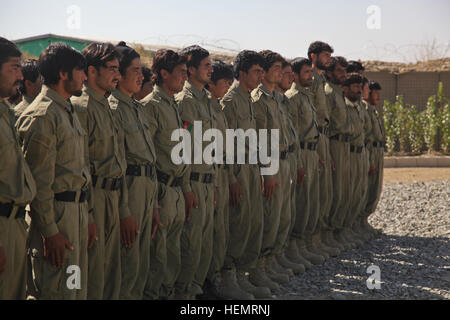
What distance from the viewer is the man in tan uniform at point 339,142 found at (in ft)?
26.3

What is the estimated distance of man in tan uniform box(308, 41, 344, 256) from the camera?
25.1 ft

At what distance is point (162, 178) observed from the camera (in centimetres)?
482

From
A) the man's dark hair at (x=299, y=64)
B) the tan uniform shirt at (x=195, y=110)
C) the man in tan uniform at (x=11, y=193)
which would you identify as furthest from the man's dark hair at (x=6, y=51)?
the man's dark hair at (x=299, y=64)

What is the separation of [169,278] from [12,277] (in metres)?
1.65

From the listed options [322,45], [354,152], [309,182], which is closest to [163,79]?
[309,182]

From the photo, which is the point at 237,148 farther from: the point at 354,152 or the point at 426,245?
the point at 426,245

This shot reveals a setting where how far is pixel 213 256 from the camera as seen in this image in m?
5.61

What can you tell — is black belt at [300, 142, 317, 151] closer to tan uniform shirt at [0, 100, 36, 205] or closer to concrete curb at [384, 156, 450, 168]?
tan uniform shirt at [0, 100, 36, 205]

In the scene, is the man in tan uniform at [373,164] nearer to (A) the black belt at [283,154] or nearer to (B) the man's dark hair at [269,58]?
(A) the black belt at [283,154]

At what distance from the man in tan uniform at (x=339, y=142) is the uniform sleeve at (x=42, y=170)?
5048 millimetres

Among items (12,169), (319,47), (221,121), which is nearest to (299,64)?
(319,47)

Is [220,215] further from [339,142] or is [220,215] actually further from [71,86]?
[339,142]

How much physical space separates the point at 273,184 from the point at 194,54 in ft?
4.94

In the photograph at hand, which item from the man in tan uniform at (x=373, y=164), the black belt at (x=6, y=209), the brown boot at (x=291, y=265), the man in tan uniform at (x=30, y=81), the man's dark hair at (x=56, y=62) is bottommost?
the brown boot at (x=291, y=265)
